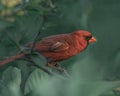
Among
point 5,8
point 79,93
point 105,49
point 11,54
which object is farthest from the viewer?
point 11,54

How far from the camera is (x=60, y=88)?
1.19ft

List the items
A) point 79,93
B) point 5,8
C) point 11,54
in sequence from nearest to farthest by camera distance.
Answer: point 79,93 < point 5,8 < point 11,54

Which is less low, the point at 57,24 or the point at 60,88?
the point at 57,24

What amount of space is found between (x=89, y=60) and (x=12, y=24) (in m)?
0.21

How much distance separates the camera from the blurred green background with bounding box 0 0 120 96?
37cm

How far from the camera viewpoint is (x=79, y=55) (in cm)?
63

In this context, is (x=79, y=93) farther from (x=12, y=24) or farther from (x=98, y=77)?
(x=12, y=24)

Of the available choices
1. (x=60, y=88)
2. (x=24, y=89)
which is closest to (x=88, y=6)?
(x=24, y=89)

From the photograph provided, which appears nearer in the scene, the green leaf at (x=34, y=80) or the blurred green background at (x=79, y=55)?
the blurred green background at (x=79, y=55)

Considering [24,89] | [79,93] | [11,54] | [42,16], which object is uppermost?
[11,54]

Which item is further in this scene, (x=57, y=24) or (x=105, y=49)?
(x=57, y=24)

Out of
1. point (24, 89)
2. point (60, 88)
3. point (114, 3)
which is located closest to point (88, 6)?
point (114, 3)

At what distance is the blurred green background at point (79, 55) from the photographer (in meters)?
0.37

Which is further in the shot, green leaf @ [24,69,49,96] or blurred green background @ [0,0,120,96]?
green leaf @ [24,69,49,96]
